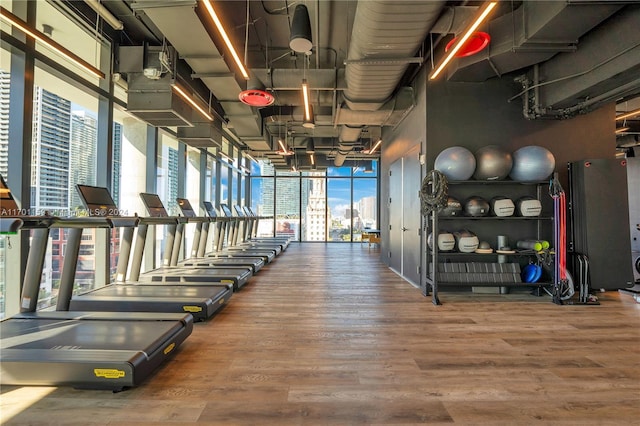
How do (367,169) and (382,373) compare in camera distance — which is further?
(367,169)

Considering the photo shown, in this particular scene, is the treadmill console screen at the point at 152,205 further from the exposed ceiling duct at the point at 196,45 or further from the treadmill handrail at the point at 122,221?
the exposed ceiling duct at the point at 196,45

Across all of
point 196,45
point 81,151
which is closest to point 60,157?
point 81,151

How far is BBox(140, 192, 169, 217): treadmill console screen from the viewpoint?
15.3ft

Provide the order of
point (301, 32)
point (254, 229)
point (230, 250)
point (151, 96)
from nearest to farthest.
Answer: point (301, 32) → point (151, 96) → point (230, 250) → point (254, 229)

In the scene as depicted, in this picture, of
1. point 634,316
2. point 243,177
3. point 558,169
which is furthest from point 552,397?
point 243,177

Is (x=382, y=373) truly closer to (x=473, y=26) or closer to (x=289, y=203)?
(x=473, y=26)

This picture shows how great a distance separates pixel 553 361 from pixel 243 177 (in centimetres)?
1307

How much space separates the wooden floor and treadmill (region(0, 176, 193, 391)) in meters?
0.16

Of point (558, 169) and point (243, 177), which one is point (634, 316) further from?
point (243, 177)

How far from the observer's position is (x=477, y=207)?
4.85m

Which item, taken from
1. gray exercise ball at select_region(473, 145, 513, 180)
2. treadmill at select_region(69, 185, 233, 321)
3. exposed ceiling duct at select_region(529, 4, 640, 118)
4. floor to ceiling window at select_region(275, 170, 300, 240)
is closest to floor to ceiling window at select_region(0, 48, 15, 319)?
treadmill at select_region(69, 185, 233, 321)

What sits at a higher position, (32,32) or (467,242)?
(32,32)

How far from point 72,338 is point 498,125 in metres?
6.09

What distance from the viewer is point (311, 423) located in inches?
74.8
